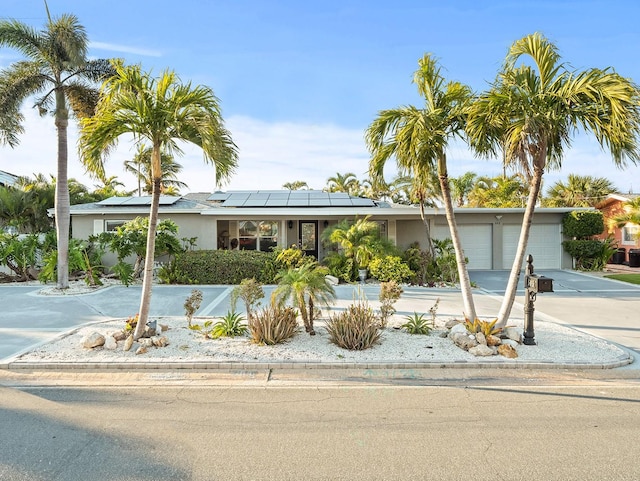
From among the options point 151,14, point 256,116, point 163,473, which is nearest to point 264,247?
point 256,116

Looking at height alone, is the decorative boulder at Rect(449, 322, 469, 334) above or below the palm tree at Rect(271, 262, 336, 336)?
below

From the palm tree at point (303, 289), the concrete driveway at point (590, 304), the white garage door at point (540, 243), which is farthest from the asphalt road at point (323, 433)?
the white garage door at point (540, 243)

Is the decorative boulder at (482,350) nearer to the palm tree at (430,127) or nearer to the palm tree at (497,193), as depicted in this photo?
the palm tree at (430,127)

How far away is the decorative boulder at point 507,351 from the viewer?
18.4ft

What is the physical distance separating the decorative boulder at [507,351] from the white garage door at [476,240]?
11.3 metres

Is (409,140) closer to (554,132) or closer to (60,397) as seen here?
(554,132)

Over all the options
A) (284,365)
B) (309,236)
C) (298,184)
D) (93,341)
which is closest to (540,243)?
(309,236)

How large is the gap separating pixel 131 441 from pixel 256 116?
12905 mm

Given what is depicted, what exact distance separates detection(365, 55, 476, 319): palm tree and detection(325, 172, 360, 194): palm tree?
2772 centimetres

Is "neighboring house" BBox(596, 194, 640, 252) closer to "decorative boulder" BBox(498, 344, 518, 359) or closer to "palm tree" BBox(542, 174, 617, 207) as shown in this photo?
"palm tree" BBox(542, 174, 617, 207)

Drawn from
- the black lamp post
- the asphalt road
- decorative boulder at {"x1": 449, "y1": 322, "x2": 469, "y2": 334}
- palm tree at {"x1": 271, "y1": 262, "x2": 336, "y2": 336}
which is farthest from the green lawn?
palm tree at {"x1": 271, "y1": 262, "x2": 336, "y2": 336}

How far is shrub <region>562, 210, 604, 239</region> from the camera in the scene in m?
15.7

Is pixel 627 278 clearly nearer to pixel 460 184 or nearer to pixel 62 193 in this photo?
pixel 460 184

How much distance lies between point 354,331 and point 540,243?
561 inches
